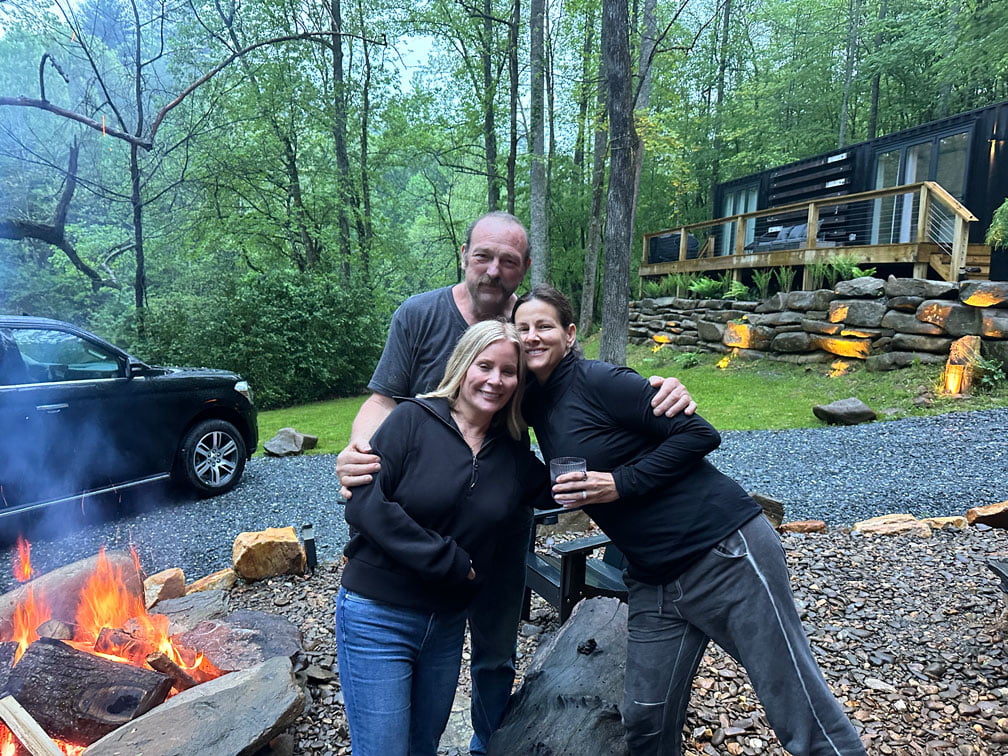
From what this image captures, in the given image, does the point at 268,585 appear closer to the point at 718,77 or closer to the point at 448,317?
the point at 448,317

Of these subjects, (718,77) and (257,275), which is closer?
(257,275)

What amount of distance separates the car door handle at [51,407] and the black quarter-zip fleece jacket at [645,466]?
15.3 feet

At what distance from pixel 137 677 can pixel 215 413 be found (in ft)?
13.7

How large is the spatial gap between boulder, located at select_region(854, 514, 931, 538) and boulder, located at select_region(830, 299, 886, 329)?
6.18 m

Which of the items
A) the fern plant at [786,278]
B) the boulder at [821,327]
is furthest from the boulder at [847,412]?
the fern plant at [786,278]

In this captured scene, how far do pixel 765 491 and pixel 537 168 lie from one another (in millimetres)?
9905

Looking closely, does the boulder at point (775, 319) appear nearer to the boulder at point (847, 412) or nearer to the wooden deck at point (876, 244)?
the wooden deck at point (876, 244)

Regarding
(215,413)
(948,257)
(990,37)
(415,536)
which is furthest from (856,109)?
(415,536)

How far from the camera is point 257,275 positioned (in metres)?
12.7

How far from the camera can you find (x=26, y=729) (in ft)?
6.63

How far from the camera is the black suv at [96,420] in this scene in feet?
15.0

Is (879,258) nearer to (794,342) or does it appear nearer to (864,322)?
(864,322)

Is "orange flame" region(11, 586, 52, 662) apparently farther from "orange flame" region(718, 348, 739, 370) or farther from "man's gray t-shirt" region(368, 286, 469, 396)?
"orange flame" region(718, 348, 739, 370)

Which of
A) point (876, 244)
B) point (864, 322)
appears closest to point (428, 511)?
point (864, 322)
